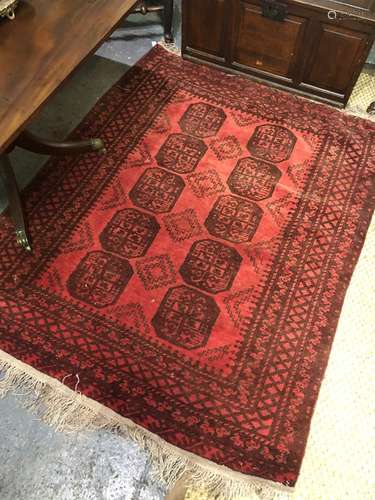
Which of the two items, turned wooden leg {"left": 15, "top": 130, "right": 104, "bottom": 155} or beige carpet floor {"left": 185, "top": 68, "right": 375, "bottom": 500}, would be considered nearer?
beige carpet floor {"left": 185, "top": 68, "right": 375, "bottom": 500}

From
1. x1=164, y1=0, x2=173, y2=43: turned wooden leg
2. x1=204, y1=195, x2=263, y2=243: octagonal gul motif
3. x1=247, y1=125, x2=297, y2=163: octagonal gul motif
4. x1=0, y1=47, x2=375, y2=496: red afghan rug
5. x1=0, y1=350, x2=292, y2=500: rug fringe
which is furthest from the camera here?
x1=164, y1=0, x2=173, y2=43: turned wooden leg

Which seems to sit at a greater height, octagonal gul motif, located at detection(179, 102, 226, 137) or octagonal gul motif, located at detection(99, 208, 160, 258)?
octagonal gul motif, located at detection(179, 102, 226, 137)

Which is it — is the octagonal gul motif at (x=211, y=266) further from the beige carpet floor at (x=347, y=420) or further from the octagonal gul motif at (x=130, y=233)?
the beige carpet floor at (x=347, y=420)

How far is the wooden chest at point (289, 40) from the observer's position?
206 cm

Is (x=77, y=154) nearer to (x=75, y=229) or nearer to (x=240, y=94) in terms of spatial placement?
(x=75, y=229)

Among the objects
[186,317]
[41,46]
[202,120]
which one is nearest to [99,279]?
[186,317]

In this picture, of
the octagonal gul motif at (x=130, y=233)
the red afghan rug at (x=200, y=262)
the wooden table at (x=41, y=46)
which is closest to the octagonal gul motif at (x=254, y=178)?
the red afghan rug at (x=200, y=262)

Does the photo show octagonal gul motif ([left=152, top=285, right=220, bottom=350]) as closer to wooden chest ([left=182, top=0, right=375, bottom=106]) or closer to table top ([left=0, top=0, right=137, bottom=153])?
table top ([left=0, top=0, right=137, bottom=153])

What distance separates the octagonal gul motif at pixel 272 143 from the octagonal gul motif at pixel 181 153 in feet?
0.81

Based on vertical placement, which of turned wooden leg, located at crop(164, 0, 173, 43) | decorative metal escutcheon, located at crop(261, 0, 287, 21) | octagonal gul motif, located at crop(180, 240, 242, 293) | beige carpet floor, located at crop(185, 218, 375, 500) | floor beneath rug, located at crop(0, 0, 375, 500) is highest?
decorative metal escutcheon, located at crop(261, 0, 287, 21)

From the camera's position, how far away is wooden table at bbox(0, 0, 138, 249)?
139cm

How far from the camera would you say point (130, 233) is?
78.7 inches

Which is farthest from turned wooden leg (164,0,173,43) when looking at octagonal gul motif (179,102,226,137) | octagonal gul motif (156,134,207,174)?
octagonal gul motif (156,134,207,174)

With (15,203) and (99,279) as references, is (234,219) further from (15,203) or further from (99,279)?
(15,203)
